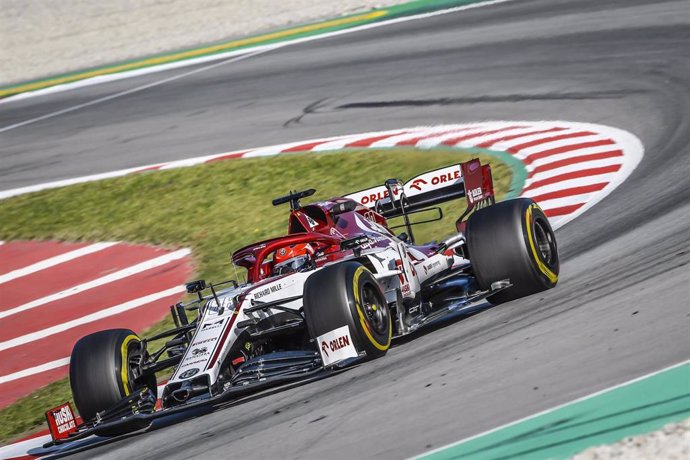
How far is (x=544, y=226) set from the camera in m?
9.52

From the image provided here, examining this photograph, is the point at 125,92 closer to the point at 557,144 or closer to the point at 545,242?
the point at 557,144

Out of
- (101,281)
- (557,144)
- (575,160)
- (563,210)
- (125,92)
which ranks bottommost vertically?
(563,210)

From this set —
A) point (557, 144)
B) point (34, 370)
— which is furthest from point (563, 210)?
point (34, 370)

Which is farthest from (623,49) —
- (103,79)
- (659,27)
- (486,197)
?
(103,79)

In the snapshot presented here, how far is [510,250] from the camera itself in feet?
29.8

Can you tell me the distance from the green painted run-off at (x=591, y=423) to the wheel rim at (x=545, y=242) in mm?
3247

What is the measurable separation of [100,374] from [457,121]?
945cm

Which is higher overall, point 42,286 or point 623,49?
point 623,49

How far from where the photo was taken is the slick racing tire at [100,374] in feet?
28.2

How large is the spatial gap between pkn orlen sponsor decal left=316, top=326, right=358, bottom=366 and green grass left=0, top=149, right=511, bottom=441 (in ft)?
17.2

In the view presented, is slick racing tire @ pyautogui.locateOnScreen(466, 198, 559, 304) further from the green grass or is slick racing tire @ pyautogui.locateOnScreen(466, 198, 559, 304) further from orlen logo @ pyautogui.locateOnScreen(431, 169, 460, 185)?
the green grass

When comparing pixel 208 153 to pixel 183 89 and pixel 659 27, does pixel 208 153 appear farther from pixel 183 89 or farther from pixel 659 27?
pixel 659 27

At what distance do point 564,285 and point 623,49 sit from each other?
10.1 meters

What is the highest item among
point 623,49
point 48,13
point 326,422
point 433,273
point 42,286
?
point 48,13
